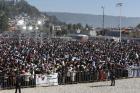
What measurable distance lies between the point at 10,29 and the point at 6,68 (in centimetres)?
16495

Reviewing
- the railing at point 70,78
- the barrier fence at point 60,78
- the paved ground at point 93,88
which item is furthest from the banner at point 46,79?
the paved ground at point 93,88

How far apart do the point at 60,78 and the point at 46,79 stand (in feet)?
3.90

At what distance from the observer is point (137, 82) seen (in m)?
36.2

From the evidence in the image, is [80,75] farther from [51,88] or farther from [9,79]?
[9,79]

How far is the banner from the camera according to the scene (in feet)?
107

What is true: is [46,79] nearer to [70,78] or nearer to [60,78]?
[60,78]

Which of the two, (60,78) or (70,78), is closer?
(60,78)

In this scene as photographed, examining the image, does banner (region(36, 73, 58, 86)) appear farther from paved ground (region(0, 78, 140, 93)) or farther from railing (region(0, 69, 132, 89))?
paved ground (region(0, 78, 140, 93))

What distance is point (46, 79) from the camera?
3316cm

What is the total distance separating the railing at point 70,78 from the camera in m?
31.2

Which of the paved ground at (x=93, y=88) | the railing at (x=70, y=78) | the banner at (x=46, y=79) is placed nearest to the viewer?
the paved ground at (x=93, y=88)

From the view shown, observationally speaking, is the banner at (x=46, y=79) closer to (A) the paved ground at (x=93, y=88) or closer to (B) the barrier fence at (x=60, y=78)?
(B) the barrier fence at (x=60, y=78)

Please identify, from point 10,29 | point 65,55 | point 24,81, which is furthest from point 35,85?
point 10,29

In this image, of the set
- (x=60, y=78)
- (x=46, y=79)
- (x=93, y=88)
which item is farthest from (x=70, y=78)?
(x=93, y=88)
